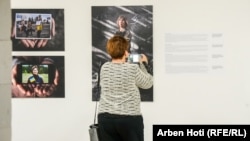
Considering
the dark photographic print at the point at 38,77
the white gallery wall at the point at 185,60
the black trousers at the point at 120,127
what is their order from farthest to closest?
the dark photographic print at the point at 38,77, the white gallery wall at the point at 185,60, the black trousers at the point at 120,127

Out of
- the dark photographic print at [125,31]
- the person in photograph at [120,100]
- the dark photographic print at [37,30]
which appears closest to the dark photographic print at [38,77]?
the dark photographic print at [37,30]

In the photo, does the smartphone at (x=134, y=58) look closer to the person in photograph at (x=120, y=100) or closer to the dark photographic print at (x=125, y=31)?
the dark photographic print at (x=125, y=31)

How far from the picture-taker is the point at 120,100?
8.83 feet

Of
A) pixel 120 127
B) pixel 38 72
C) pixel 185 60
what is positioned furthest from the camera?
pixel 38 72

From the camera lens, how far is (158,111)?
360 centimetres

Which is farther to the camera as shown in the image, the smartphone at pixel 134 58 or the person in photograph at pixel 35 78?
the person in photograph at pixel 35 78

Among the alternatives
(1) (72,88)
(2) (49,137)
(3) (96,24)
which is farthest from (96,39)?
(2) (49,137)

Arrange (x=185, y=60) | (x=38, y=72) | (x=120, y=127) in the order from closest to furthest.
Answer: (x=120, y=127) → (x=185, y=60) → (x=38, y=72)

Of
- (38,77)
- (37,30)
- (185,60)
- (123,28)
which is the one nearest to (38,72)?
(38,77)

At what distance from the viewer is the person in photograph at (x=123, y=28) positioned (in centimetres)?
359

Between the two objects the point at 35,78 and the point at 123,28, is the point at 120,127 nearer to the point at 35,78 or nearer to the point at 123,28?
the point at 123,28

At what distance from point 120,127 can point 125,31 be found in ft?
3.88

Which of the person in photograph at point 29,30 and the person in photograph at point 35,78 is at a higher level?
the person in photograph at point 29,30

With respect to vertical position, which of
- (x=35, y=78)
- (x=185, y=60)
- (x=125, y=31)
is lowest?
(x=35, y=78)
